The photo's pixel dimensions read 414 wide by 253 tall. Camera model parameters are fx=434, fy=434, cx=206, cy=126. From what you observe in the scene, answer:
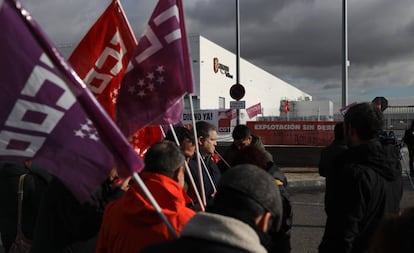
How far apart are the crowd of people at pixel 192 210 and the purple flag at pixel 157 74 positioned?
1.82 ft

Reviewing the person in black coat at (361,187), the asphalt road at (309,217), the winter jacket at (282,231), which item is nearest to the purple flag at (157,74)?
the winter jacket at (282,231)

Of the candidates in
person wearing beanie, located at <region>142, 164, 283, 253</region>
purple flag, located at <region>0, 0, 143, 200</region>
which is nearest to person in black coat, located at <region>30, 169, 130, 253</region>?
purple flag, located at <region>0, 0, 143, 200</region>

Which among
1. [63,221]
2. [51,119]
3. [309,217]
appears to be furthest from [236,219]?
[309,217]

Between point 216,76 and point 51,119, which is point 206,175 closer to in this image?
point 51,119

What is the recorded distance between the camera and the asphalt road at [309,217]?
630cm

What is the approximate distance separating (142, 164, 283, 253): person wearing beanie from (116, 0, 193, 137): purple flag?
1.45 meters

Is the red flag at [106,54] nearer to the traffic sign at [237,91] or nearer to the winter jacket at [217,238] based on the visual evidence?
the winter jacket at [217,238]

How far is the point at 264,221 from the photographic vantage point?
1.80m

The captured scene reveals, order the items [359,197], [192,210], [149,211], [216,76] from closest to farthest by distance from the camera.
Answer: [149,211] → [359,197] → [192,210] → [216,76]

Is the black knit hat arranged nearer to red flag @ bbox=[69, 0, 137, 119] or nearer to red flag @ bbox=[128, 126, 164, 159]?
red flag @ bbox=[69, 0, 137, 119]

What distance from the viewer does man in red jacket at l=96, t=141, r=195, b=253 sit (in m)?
2.27

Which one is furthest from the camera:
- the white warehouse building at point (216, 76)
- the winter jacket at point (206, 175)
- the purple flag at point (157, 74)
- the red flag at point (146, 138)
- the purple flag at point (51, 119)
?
the white warehouse building at point (216, 76)

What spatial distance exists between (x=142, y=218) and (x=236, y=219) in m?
0.75

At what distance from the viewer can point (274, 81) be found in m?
59.4
